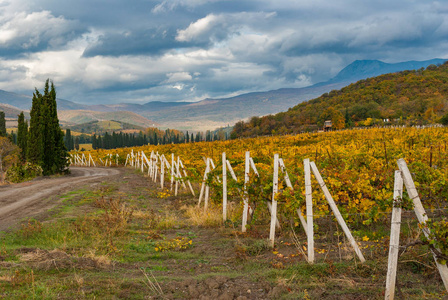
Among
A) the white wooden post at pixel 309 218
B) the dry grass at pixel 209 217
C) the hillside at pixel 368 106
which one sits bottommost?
the dry grass at pixel 209 217

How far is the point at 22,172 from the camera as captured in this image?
27.7 metres

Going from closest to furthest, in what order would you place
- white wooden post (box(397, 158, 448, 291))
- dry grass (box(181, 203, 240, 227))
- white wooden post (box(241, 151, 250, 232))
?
white wooden post (box(397, 158, 448, 291)) → white wooden post (box(241, 151, 250, 232)) → dry grass (box(181, 203, 240, 227))

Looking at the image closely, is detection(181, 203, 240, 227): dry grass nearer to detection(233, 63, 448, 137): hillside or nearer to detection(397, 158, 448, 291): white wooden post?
detection(397, 158, 448, 291): white wooden post

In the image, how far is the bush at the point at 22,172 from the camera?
88.9 ft

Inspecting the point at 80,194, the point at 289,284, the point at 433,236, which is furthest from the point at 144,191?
the point at 433,236

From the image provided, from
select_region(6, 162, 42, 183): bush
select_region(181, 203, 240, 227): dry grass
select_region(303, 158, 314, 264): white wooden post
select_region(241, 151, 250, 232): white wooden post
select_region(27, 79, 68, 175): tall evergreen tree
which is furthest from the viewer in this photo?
select_region(27, 79, 68, 175): tall evergreen tree

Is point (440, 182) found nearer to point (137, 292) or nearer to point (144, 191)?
point (137, 292)

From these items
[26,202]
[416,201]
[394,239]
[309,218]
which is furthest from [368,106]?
[416,201]

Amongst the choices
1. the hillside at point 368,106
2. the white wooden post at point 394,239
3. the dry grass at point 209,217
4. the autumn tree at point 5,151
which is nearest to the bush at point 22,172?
the autumn tree at point 5,151

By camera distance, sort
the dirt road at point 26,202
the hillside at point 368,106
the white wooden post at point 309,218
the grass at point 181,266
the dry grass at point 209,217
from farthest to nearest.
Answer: the hillside at point 368,106 < the dirt road at point 26,202 < the dry grass at point 209,217 < the white wooden post at point 309,218 < the grass at point 181,266

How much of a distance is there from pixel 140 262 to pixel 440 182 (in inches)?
223

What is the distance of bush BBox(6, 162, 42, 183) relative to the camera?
27094 millimetres

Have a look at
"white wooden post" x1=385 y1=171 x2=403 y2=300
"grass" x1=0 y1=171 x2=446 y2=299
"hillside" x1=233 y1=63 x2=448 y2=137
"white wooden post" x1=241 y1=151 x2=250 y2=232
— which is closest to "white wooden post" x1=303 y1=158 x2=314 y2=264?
"grass" x1=0 y1=171 x2=446 y2=299

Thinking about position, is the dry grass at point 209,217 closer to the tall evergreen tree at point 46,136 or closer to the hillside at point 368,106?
the tall evergreen tree at point 46,136
